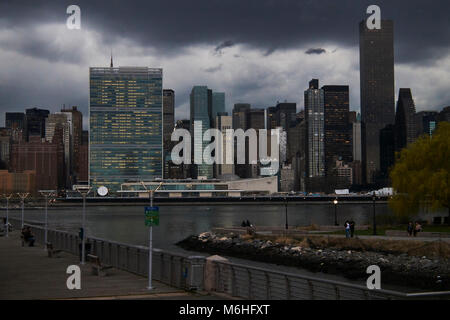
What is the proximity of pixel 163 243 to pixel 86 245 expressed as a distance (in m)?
42.0

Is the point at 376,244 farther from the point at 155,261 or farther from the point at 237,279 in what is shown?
the point at 237,279

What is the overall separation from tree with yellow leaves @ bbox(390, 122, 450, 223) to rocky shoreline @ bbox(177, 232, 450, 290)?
11.7m

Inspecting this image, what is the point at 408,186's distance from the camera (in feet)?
184

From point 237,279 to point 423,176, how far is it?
39517 mm

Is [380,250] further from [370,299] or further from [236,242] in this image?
[370,299]

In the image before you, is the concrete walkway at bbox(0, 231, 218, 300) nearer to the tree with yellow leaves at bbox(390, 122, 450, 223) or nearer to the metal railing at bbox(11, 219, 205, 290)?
the metal railing at bbox(11, 219, 205, 290)

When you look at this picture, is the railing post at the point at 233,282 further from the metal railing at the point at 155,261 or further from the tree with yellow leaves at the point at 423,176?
the tree with yellow leaves at the point at 423,176

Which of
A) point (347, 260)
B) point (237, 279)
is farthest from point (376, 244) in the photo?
point (237, 279)

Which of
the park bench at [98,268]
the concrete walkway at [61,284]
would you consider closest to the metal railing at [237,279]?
the concrete walkway at [61,284]

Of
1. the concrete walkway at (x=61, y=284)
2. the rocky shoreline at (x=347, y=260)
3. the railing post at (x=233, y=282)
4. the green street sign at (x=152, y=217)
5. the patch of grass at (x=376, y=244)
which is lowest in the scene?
the rocky shoreline at (x=347, y=260)

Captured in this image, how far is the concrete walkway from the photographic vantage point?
19531 mm

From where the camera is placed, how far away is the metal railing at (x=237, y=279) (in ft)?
51.8

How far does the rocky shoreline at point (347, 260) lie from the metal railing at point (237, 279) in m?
15.5

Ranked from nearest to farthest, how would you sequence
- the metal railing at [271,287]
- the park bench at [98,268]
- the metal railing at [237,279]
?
the metal railing at [237,279], the metal railing at [271,287], the park bench at [98,268]
